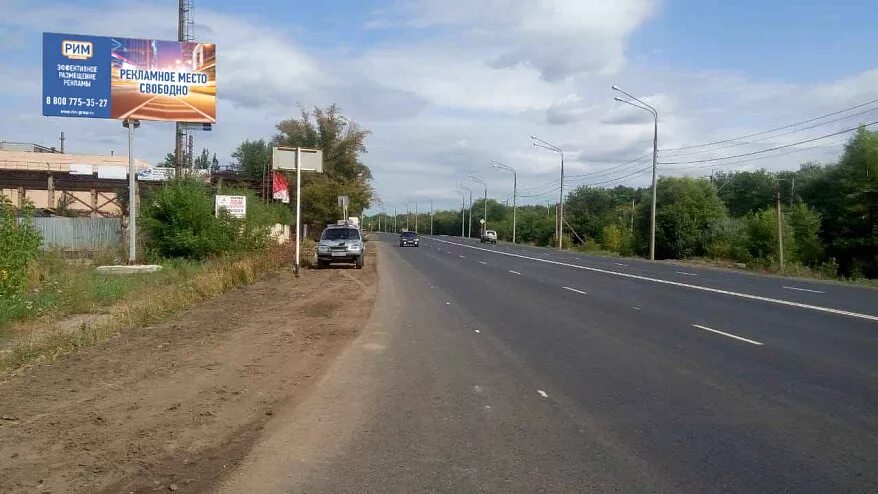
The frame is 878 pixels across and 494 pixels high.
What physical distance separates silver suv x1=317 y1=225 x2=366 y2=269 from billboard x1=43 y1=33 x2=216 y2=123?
7354 mm

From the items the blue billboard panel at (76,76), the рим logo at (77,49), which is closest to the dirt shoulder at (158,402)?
the blue billboard panel at (76,76)

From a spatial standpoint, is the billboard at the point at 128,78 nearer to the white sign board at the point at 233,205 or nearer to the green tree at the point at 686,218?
the white sign board at the point at 233,205

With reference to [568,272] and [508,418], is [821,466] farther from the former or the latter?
[568,272]

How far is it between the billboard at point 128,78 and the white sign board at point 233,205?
467 centimetres

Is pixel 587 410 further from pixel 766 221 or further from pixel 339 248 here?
pixel 766 221

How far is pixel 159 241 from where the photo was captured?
1176 inches

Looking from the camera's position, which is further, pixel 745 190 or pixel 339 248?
pixel 745 190

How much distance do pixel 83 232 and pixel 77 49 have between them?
9.97 m

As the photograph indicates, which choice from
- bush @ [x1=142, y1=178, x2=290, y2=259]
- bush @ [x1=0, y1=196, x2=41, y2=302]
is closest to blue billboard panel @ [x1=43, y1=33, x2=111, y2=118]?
bush @ [x1=142, y1=178, x2=290, y2=259]

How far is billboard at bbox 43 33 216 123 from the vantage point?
24594 mm

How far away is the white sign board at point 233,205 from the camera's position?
30484mm

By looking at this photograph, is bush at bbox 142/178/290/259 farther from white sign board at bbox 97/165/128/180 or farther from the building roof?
the building roof

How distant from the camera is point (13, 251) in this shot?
14734 mm

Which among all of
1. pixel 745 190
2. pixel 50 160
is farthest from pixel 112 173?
pixel 745 190
